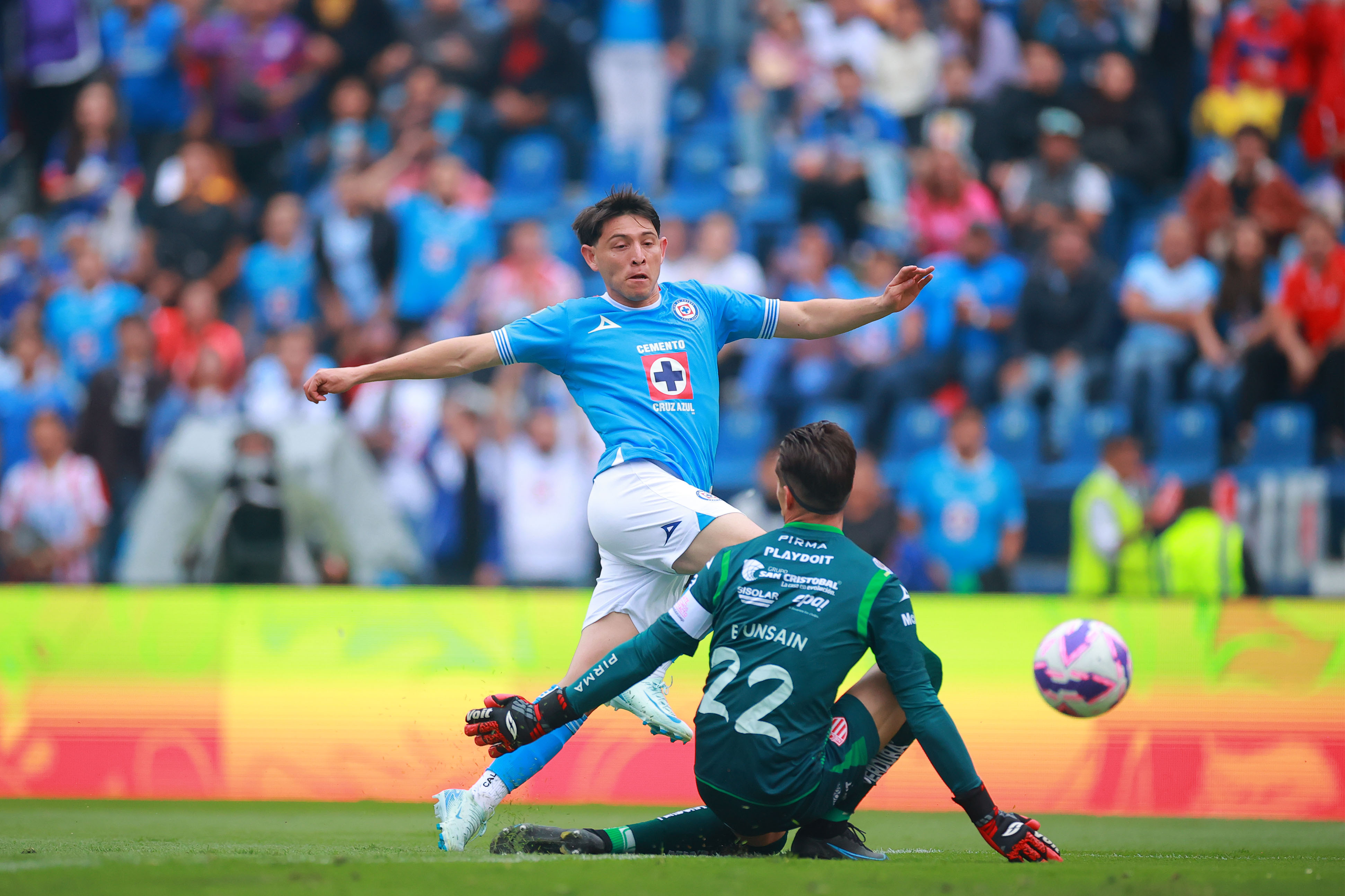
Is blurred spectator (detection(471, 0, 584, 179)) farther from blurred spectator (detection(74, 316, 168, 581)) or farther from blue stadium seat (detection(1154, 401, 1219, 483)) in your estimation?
blue stadium seat (detection(1154, 401, 1219, 483))

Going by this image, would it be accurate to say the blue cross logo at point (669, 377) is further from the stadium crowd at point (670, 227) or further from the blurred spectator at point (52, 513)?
the blurred spectator at point (52, 513)

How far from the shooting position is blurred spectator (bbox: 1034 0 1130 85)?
1462 cm

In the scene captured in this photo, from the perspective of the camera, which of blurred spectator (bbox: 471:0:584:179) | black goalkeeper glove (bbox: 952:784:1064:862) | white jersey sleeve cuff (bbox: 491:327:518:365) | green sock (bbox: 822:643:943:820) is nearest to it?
black goalkeeper glove (bbox: 952:784:1064:862)

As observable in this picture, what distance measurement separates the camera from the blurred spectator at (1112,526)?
10586 mm

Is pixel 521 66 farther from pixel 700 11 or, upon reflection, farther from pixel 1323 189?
pixel 1323 189

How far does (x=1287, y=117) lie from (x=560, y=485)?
8373 mm

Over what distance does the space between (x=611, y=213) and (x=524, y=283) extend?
726 centimetres

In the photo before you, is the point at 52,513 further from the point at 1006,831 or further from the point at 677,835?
the point at 1006,831

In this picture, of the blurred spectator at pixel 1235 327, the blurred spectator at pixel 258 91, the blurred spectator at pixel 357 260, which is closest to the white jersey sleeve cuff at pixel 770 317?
the blurred spectator at pixel 1235 327

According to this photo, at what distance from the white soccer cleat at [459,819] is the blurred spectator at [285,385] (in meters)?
6.68

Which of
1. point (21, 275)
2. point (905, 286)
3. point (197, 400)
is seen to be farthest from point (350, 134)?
point (905, 286)

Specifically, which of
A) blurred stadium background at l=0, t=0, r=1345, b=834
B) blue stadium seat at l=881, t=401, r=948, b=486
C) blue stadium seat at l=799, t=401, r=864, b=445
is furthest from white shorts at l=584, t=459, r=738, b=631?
blue stadium seat at l=799, t=401, r=864, b=445

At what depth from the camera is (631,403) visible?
581cm

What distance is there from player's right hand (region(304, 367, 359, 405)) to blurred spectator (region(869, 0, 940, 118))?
Answer: 420 inches
